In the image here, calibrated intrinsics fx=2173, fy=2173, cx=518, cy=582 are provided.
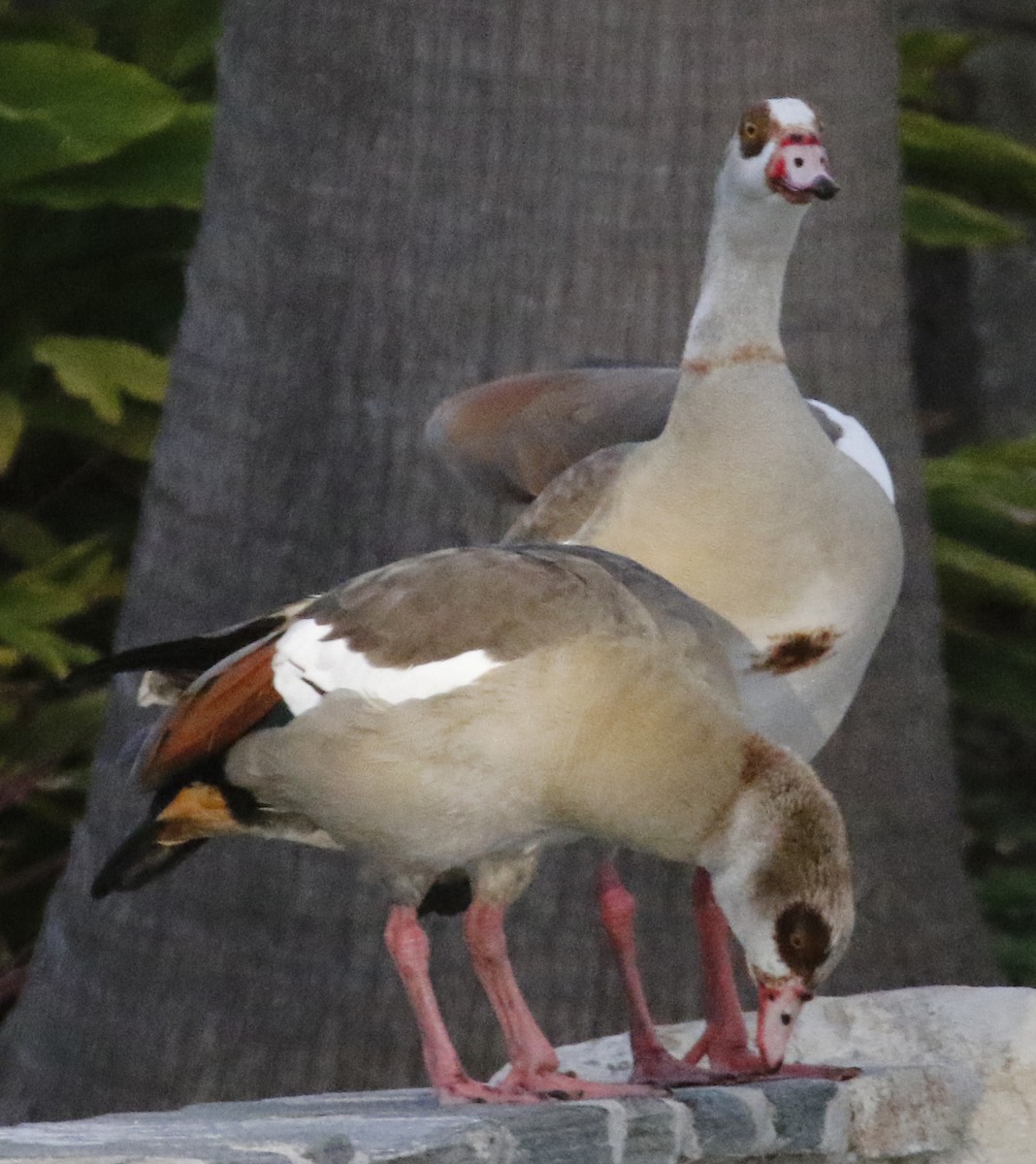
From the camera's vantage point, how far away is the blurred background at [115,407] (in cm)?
580

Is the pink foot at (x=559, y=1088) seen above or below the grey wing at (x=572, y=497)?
below

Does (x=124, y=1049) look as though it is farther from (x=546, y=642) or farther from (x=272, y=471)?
(x=546, y=642)

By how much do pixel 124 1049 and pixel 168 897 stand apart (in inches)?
13.2

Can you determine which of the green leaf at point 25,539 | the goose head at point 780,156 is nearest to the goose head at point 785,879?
the goose head at point 780,156

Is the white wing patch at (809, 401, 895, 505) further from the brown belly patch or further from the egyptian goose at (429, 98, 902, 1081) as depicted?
the brown belly patch

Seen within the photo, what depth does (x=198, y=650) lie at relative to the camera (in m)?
3.39

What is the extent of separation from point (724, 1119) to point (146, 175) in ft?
12.0

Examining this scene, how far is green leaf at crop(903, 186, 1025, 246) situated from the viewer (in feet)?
21.8

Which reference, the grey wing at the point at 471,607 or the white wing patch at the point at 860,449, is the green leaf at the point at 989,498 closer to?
the white wing patch at the point at 860,449

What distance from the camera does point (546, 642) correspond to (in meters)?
3.05

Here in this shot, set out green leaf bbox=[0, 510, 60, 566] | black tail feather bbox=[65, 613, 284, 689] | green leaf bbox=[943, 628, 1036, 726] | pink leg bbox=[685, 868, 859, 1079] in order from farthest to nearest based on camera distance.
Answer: green leaf bbox=[0, 510, 60, 566] → green leaf bbox=[943, 628, 1036, 726] → pink leg bbox=[685, 868, 859, 1079] → black tail feather bbox=[65, 613, 284, 689]

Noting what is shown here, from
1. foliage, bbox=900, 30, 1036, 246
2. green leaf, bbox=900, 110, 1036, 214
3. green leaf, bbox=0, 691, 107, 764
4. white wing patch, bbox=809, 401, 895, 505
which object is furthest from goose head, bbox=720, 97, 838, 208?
green leaf, bbox=900, 110, 1036, 214

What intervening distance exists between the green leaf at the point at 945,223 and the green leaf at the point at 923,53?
1.85ft

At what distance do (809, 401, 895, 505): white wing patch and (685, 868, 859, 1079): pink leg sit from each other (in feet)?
2.51
